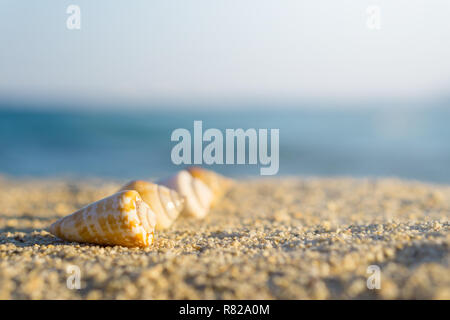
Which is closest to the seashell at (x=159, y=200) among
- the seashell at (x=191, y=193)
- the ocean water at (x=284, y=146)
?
the seashell at (x=191, y=193)

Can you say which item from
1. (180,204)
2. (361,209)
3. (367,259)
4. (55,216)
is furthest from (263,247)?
(55,216)

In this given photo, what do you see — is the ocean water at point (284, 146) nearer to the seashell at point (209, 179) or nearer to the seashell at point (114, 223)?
the seashell at point (209, 179)

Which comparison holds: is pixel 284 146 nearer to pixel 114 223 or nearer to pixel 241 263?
pixel 114 223

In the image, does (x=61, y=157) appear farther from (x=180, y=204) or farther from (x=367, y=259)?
(x=367, y=259)

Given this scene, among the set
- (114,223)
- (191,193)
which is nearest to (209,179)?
(191,193)

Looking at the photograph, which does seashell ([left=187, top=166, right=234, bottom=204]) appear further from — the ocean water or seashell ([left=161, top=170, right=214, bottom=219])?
the ocean water
